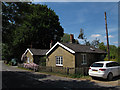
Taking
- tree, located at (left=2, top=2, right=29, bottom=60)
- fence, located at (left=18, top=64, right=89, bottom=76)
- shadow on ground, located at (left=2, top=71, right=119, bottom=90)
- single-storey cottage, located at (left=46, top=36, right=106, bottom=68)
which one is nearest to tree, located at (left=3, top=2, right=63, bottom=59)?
single-storey cottage, located at (left=46, top=36, right=106, bottom=68)

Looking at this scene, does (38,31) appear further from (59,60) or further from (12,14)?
(12,14)

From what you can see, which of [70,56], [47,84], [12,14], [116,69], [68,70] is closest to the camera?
[47,84]

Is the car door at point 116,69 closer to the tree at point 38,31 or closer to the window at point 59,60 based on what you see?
the window at point 59,60

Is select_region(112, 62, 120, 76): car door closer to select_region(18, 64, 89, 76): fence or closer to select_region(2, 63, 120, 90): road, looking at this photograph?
select_region(2, 63, 120, 90): road

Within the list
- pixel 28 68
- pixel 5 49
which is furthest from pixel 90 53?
pixel 5 49

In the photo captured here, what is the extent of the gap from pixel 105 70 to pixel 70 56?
659 centimetres

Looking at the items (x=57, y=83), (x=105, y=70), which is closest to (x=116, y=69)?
(x=105, y=70)

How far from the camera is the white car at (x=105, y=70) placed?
10.6m

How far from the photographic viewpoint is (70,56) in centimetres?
1656

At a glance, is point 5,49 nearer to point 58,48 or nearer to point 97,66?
point 58,48

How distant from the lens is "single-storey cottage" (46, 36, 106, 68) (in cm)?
1630

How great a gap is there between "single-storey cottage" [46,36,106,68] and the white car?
4850 mm

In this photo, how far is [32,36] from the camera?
35.5 m

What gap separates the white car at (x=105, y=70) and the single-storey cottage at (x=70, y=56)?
4850 mm
